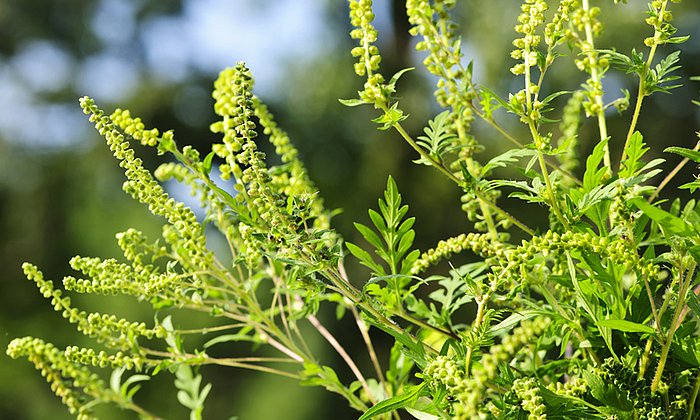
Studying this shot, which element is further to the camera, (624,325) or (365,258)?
(365,258)

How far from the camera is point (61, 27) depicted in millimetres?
6203

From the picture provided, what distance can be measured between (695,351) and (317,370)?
29 cm

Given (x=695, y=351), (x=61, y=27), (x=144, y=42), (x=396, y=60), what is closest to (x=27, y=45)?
(x=61, y=27)

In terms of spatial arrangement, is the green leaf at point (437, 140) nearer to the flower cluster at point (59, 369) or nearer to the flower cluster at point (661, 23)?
the flower cluster at point (661, 23)

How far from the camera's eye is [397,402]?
0.46 metres

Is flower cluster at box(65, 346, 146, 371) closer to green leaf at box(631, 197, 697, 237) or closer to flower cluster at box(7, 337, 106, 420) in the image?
flower cluster at box(7, 337, 106, 420)

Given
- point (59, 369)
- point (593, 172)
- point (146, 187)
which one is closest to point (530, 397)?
point (593, 172)

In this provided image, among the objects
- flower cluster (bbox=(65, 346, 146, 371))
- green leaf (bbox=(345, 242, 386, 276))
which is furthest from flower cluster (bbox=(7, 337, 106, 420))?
green leaf (bbox=(345, 242, 386, 276))

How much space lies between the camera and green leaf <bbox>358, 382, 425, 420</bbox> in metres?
0.45

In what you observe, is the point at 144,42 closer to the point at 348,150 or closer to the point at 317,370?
the point at 348,150

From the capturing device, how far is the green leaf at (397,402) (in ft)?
1.49

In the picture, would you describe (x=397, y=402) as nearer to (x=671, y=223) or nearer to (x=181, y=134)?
(x=671, y=223)

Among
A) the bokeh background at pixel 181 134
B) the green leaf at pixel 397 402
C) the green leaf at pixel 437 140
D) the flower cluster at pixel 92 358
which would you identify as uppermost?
the bokeh background at pixel 181 134

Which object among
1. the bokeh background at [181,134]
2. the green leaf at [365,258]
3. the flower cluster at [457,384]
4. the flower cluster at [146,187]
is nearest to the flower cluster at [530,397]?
the flower cluster at [457,384]
